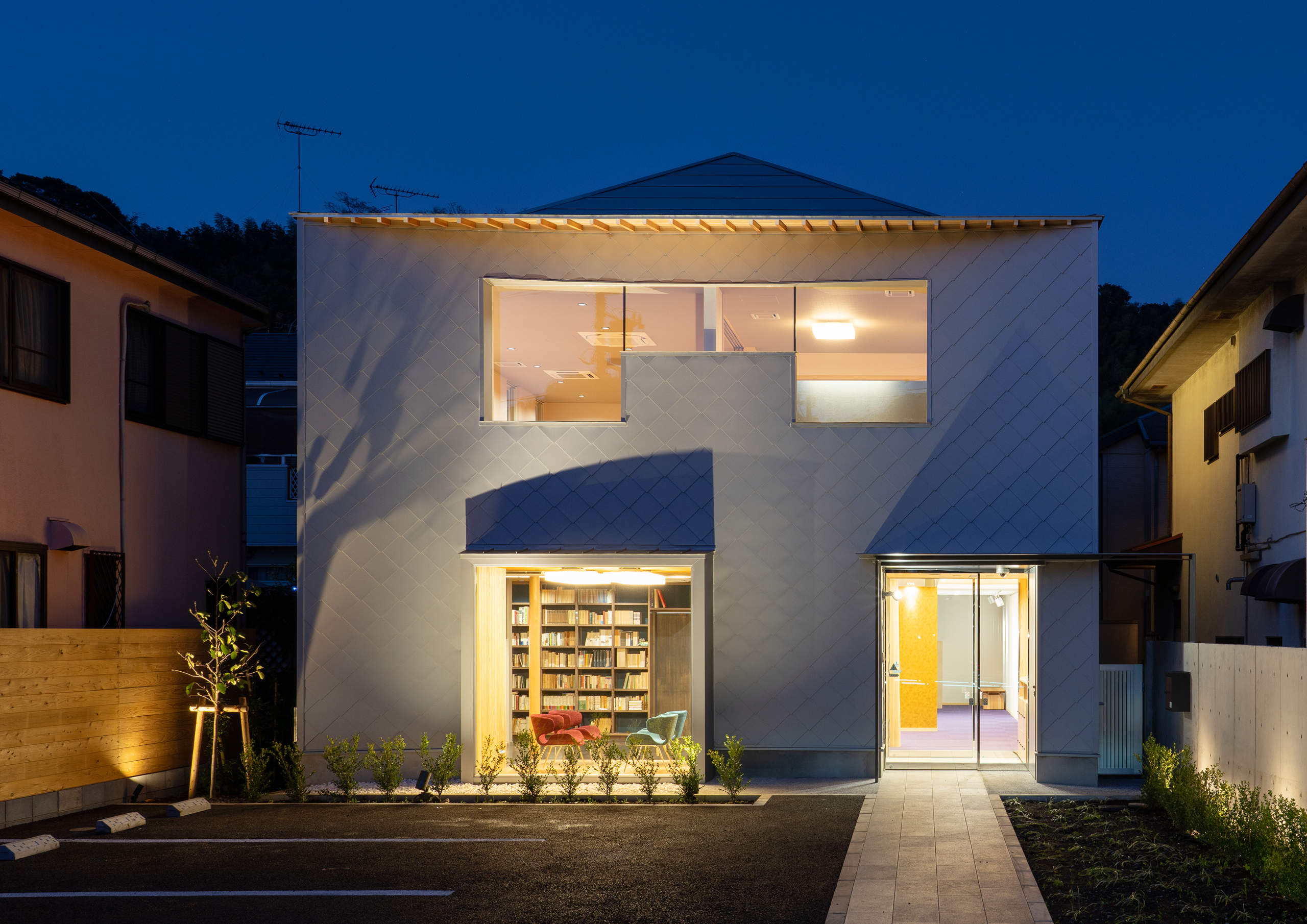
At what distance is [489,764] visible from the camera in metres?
12.3

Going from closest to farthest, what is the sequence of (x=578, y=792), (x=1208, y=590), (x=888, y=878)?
(x=888, y=878), (x=578, y=792), (x=1208, y=590)

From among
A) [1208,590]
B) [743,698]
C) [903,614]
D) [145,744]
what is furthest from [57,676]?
[1208,590]

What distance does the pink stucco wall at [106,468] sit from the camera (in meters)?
11.4

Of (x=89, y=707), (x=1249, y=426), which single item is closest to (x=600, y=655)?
(x=89, y=707)

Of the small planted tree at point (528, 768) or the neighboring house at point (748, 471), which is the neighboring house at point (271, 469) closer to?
the neighboring house at point (748, 471)

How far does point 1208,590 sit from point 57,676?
15.0m

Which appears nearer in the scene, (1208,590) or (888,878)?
(888,878)

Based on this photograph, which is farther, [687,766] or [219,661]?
[219,661]

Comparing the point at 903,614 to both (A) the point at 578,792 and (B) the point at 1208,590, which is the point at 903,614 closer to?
(A) the point at 578,792

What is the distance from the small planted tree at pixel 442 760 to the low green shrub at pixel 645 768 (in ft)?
6.10

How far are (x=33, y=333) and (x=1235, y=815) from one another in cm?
1173

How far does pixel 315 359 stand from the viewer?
42.5ft

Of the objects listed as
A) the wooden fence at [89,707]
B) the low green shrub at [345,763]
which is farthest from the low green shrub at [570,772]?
the wooden fence at [89,707]

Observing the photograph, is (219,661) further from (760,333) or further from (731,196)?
(731,196)
